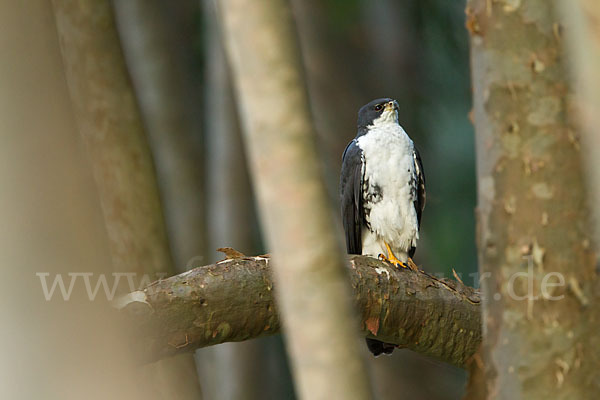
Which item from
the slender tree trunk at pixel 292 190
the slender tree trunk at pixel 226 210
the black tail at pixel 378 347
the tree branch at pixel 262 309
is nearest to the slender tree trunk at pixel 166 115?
the slender tree trunk at pixel 226 210

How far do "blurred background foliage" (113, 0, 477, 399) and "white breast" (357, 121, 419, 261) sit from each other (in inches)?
87.8

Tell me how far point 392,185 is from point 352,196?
0.90 ft

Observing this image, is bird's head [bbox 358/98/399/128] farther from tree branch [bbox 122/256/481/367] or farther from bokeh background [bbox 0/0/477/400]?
tree branch [bbox 122/256/481/367]

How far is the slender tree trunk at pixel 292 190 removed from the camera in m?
1.62

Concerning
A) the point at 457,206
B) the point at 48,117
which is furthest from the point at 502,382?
the point at 457,206

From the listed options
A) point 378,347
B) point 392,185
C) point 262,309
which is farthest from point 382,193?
point 262,309

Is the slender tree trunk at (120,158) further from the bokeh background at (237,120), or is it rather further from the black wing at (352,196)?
the black wing at (352,196)

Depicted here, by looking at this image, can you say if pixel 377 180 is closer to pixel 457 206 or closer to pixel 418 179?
pixel 418 179

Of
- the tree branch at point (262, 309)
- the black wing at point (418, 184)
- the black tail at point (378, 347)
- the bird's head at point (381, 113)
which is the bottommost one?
the black tail at point (378, 347)

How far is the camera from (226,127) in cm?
852

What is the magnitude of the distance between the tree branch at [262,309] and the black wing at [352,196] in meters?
1.74

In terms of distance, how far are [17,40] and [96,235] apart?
→ 0.39m

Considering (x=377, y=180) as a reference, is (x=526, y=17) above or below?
above

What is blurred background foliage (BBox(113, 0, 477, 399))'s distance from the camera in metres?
7.93
